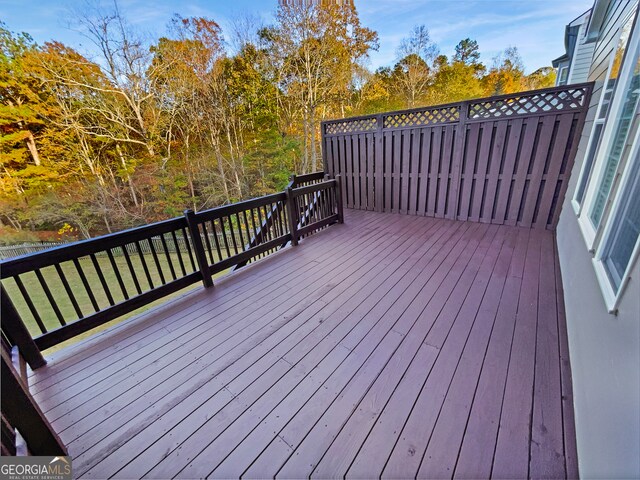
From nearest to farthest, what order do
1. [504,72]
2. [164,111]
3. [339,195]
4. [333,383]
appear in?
[333,383] < [339,195] < [164,111] < [504,72]

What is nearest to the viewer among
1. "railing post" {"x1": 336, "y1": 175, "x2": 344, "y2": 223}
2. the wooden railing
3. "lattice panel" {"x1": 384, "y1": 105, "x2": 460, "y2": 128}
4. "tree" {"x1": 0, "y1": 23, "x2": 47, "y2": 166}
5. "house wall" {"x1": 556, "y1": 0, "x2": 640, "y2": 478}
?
"house wall" {"x1": 556, "y1": 0, "x2": 640, "y2": 478}

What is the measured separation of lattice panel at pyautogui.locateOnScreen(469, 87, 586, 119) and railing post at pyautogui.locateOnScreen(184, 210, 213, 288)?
454cm

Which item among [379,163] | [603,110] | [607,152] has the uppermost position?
[603,110]

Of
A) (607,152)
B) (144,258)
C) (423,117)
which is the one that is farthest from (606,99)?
(144,258)

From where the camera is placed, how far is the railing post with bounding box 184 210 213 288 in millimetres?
2561

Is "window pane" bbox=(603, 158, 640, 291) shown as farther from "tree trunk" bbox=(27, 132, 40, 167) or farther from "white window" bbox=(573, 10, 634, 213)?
"tree trunk" bbox=(27, 132, 40, 167)

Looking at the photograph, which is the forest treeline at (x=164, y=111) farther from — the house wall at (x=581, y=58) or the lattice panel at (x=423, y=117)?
the house wall at (x=581, y=58)

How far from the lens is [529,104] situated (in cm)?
368

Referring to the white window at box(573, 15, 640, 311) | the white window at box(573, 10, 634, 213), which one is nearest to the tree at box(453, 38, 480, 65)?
the white window at box(573, 10, 634, 213)

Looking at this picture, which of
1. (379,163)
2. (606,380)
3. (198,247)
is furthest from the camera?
(379,163)

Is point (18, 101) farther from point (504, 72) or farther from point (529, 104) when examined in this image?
point (504, 72)

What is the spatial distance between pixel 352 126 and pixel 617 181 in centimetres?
461

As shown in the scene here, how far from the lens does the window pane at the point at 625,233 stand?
1.20m

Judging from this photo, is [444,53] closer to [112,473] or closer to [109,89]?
[109,89]
